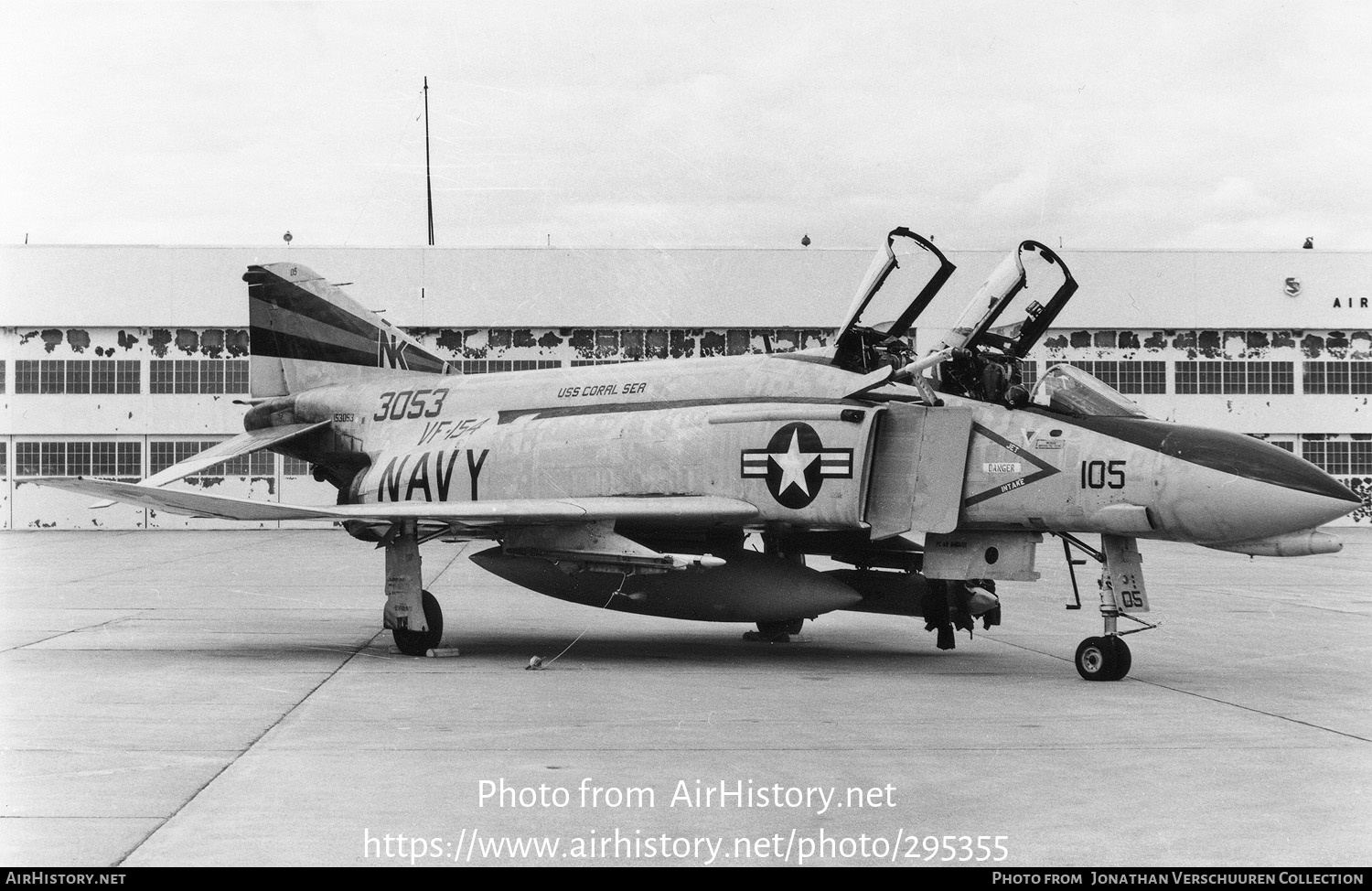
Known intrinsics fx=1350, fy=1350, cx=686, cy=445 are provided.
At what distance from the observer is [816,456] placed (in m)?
11.5

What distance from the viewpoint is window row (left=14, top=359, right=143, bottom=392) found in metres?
39.1

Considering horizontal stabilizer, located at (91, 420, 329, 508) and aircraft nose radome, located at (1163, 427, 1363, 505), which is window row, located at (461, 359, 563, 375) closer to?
horizontal stabilizer, located at (91, 420, 329, 508)

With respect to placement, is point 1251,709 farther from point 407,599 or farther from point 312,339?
point 312,339

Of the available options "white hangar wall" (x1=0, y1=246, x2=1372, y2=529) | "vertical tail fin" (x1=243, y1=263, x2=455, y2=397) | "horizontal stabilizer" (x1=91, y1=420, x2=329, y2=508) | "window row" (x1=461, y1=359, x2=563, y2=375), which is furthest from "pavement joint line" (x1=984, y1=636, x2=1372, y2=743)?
"white hangar wall" (x1=0, y1=246, x2=1372, y2=529)

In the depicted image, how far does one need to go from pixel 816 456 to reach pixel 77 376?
110 ft

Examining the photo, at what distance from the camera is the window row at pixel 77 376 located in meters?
39.1

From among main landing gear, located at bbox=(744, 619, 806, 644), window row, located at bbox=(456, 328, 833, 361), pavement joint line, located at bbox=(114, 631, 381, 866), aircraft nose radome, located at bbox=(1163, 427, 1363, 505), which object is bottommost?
main landing gear, located at bbox=(744, 619, 806, 644)

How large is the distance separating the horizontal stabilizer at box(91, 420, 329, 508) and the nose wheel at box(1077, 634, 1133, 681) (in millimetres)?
8930

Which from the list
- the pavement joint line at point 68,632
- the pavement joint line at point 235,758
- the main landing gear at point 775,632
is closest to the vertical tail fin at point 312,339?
Answer: the pavement joint line at point 68,632

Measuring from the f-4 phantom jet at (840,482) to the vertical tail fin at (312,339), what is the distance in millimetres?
1862

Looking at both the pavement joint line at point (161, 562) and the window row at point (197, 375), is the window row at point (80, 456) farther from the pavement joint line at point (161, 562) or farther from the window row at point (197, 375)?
the pavement joint line at point (161, 562)

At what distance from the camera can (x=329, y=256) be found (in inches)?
1528

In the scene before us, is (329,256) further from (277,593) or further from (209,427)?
(277,593)
